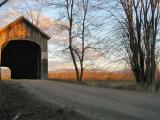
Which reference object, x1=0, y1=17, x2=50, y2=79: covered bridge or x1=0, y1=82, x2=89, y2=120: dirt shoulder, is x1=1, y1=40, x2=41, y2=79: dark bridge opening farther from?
x1=0, y1=82, x2=89, y2=120: dirt shoulder

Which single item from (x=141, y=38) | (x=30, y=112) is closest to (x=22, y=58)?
(x=141, y=38)

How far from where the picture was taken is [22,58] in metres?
46.1

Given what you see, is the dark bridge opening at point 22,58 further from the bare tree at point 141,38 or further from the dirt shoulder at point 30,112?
the dirt shoulder at point 30,112

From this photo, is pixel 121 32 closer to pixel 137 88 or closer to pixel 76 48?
pixel 137 88

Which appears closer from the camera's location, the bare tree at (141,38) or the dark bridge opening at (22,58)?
the bare tree at (141,38)

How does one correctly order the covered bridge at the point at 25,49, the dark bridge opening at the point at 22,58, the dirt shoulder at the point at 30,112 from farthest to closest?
the dark bridge opening at the point at 22,58
the covered bridge at the point at 25,49
the dirt shoulder at the point at 30,112

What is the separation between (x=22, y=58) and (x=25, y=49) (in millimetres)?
1914

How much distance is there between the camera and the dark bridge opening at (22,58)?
139ft

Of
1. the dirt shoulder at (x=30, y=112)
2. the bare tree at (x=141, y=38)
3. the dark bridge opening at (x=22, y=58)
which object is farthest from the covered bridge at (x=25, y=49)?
the dirt shoulder at (x=30, y=112)

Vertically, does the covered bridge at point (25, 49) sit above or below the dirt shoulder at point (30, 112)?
above

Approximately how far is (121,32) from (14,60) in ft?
69.0

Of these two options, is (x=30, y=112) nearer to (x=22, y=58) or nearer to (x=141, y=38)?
(x=141, y=38)

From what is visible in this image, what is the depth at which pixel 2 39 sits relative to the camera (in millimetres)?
38625

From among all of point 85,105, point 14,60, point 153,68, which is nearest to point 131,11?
point 153,68
